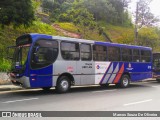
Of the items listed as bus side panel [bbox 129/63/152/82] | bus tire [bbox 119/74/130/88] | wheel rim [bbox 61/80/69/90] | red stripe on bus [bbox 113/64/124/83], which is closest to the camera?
wheel rim [bbox 61/80/69/90]

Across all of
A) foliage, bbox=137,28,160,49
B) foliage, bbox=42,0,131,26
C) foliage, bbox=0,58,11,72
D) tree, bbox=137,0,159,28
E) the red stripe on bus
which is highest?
foliage, bbox=42,0,131,26

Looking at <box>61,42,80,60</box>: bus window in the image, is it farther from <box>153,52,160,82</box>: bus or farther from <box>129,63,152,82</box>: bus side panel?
<box>153,52,160,82</box>: bus

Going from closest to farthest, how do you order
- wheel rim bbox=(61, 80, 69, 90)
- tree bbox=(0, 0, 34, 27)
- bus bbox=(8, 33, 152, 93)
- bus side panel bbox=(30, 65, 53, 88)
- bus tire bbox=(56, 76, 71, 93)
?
1. bus side panel bbox=(30, 65, 53, 88)
2. bus bbox=(8, 33, 152, 93)
3. bus tire bbox=(56, 76, 71, 93)
4. wheel rim bbox=(61, 80, 69, 90)
5. tree bbox=(0, 0, 34, 27)

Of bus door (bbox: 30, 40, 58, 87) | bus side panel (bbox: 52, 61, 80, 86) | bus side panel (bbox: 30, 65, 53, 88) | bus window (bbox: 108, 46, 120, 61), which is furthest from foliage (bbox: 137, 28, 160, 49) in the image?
bus side panel (bbox: 30, 65, 53, 88)

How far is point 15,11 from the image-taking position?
17562 millimetres

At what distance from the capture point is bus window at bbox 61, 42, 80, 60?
14209 mm

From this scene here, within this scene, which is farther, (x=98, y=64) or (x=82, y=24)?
(x=82, y=24)

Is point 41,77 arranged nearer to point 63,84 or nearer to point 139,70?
point 63,84

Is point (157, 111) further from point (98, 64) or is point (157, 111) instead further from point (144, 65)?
point (144, 65)

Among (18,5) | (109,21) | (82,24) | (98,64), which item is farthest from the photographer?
(109,21)

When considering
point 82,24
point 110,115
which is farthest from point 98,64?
point 82,24

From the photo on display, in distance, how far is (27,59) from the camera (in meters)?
12.7

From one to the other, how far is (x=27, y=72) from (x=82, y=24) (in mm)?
15944

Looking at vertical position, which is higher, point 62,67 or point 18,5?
point 18,5
